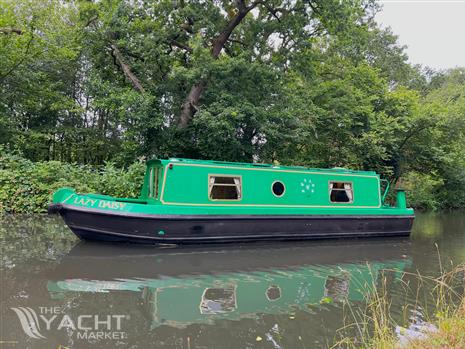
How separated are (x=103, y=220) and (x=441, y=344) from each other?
20.5 ft

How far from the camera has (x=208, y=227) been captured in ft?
27.1

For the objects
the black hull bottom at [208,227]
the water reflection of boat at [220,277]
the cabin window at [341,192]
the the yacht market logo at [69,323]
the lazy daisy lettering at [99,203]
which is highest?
the cabin window at [341,192]

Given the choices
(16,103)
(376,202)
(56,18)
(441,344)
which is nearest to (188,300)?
(441,344)

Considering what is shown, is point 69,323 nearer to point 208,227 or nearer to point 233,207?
point 208,227

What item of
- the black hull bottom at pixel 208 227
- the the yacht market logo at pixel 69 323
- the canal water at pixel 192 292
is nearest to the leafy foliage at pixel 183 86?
the black hull bottom at pixel 208 227

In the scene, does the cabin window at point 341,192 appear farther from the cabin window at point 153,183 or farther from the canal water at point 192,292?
the cabin window at point 153,183

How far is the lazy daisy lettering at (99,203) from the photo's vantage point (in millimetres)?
7523

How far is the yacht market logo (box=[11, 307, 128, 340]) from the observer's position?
386 cm

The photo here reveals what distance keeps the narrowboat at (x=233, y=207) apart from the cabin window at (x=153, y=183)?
0.02 m

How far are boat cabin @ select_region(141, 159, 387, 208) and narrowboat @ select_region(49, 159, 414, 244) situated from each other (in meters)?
0.02

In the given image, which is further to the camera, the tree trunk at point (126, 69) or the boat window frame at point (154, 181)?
the tree trunk at point (126, 69)

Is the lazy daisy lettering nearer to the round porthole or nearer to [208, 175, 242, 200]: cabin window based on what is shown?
[208, 175, 242, 200]: cabin window

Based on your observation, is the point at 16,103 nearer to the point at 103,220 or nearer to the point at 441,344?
the point at 103,220

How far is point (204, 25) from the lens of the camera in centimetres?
1302
